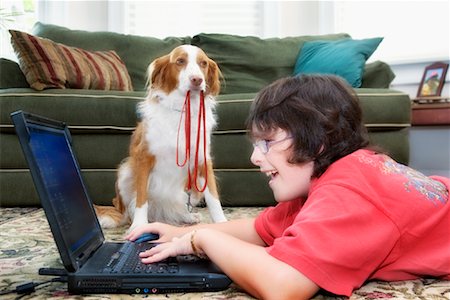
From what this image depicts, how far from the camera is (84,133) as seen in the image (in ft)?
8.25

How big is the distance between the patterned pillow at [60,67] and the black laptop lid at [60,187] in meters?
1.41

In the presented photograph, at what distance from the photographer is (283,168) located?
1041 mm

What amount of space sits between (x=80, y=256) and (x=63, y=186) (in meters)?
0.16

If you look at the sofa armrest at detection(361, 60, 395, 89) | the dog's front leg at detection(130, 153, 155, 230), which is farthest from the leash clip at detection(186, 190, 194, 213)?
the sofa armrest at detection(361, 60, 395, 89)

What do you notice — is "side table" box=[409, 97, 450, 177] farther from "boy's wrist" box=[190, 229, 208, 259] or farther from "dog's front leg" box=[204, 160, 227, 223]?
"boy's wrist" box=[190, 229, 208, 259]

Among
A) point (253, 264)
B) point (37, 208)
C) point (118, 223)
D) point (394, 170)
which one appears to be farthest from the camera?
point (37, 208)

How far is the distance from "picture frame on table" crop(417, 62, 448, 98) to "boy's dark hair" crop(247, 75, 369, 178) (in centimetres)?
266

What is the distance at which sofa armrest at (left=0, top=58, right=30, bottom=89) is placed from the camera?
110 inches

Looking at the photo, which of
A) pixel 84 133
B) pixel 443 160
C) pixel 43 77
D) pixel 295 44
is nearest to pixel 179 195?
pixel 84 133

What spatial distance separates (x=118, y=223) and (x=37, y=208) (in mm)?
726

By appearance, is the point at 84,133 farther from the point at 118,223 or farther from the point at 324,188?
the point at 324,188

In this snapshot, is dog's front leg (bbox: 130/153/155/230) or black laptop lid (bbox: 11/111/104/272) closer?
black laptop lid (bbox: 11/111/104/272)

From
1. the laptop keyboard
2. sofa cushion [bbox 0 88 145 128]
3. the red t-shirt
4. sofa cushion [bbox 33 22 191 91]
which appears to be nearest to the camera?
the red t-shirt

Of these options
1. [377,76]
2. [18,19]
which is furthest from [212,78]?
[18,19]
